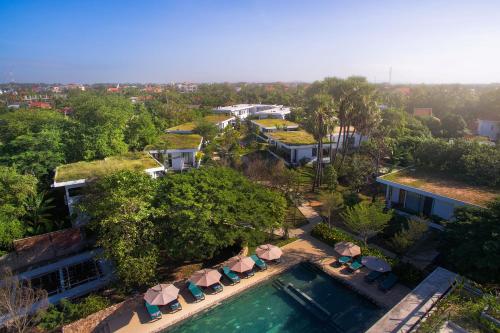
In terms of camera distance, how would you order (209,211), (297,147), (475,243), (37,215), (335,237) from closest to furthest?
(475,243)
(209,211)
(335,237)
(37,215)
(297,147)

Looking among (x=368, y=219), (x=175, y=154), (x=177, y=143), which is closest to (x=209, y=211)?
(x=368, y=219)

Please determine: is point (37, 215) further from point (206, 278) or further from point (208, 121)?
point (208, 121)

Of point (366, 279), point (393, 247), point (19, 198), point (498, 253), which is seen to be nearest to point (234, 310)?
point (366, 279)

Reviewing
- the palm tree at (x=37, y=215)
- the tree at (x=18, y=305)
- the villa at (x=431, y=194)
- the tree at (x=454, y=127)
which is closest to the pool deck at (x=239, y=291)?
the tree at (x=18, y=305)

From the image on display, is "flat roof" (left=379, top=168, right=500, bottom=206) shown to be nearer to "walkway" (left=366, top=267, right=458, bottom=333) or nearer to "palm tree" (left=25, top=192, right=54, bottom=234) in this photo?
"walkway" (left=366, top=267, right=458, bottom=333)

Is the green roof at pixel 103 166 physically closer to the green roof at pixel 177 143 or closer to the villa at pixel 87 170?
the villa at pixel 87 170

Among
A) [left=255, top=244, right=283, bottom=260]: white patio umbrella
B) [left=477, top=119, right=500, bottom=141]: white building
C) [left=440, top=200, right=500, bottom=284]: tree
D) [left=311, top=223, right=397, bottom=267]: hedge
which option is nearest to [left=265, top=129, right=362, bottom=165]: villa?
[left=311, top=223, right=397, bottom=267]: hedge

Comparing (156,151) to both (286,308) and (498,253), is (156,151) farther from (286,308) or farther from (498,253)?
(498,253)
